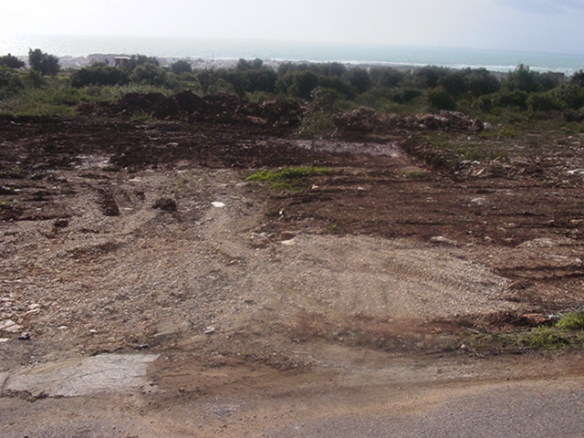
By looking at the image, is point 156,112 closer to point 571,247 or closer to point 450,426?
point 571,247

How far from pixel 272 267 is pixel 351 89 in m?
23.2

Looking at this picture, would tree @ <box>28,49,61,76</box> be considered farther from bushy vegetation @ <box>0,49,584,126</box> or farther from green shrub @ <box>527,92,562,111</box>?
green shrub @ <box>527,92,562,111</box>

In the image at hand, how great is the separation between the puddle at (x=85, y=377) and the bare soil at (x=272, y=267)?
0.12m

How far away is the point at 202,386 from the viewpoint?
4125mm

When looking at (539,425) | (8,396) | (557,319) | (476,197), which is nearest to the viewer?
(539,425)

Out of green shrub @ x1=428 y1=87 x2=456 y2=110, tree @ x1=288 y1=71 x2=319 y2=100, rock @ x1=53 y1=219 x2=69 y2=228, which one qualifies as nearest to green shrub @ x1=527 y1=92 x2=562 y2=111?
green shrub @ x1=428 y1=87 x2=456 y2=110

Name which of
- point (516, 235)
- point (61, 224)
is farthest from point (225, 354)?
point (516, 235)

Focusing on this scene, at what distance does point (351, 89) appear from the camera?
27984 millimetres

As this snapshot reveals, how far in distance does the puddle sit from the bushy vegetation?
1410 cm

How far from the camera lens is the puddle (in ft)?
13.2

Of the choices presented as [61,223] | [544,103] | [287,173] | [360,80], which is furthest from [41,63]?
[61,223]

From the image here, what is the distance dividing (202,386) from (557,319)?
374 cm

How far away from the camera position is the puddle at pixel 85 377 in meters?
4.02

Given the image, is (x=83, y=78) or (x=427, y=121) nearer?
(x=427, y=121)
